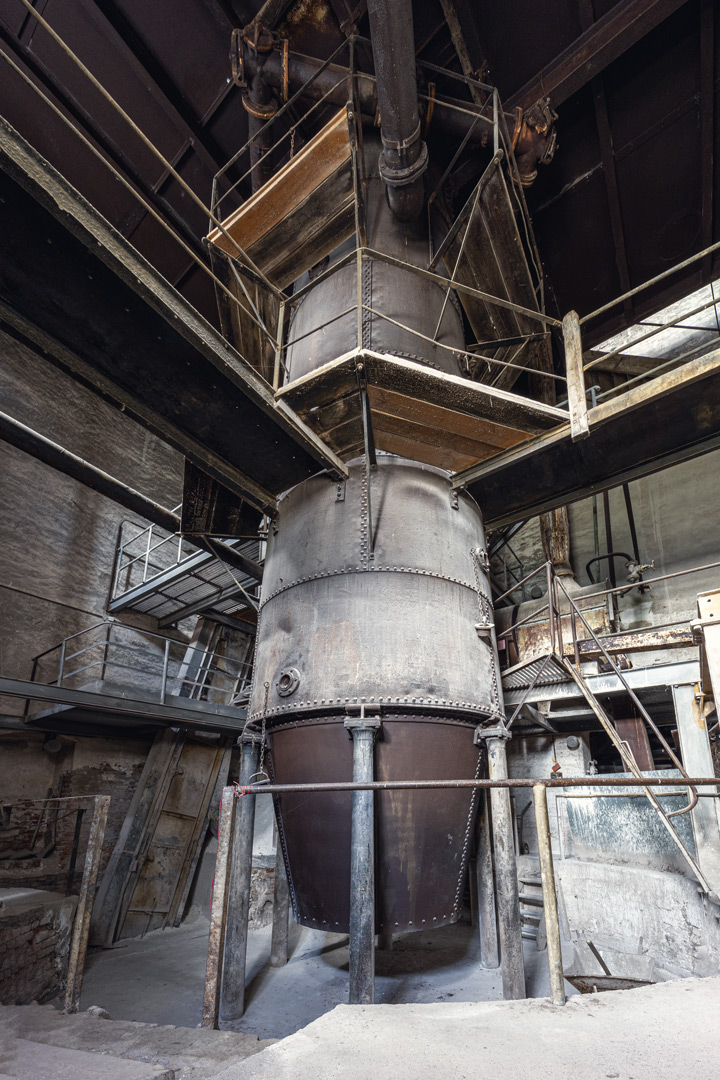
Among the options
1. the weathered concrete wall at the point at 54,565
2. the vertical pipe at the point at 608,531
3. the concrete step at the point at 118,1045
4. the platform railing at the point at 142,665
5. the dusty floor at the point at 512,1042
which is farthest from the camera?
the platform railing at the point at 142,665

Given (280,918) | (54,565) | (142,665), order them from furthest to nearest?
(142,665) < (54,565) < (280,918)

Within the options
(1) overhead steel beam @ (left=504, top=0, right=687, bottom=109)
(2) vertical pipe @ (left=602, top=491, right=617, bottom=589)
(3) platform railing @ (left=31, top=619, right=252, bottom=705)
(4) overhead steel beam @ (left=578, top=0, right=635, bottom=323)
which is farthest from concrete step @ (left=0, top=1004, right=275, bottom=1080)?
(4) overhead steel beam @ (left=578, top=0, right=635, bottom=323)

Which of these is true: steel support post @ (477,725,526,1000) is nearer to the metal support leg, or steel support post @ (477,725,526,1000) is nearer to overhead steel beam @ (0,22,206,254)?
the metal support leg

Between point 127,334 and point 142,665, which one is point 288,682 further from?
point 142,665

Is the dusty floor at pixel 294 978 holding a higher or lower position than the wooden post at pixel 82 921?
lower

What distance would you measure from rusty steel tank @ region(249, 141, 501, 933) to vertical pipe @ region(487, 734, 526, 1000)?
0.24 metres

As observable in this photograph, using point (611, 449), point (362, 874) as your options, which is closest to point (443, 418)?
point (611, 449)

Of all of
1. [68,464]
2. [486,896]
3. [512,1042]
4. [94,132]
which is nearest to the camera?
[512,1042]

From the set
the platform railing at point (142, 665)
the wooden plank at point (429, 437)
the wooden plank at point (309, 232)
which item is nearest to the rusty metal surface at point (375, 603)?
the wooden plank at point (429, 437)

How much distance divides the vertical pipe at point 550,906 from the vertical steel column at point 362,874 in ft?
7.07

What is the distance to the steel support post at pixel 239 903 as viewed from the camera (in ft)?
16.4

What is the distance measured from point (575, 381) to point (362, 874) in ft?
17.0

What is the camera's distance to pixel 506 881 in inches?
201

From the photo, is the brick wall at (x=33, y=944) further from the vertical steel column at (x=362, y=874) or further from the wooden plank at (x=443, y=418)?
the wooden plank at (x=443, y=418)
